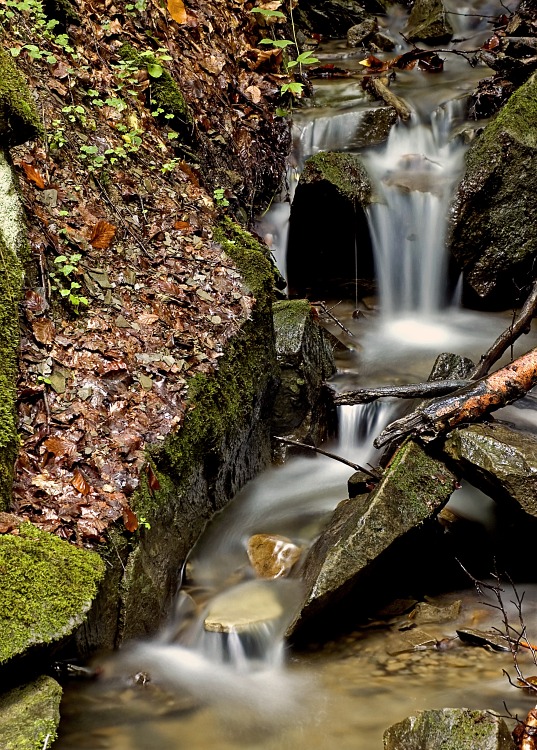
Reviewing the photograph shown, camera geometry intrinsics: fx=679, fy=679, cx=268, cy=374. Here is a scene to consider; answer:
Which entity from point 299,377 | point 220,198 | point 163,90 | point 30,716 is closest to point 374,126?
point 163,90

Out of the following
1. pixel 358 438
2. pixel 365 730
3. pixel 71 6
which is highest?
pixel 71 6

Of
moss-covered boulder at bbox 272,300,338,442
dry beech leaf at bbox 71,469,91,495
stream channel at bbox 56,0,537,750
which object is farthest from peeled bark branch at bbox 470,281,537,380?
dry beech leaf at bbox 71,469,91,495

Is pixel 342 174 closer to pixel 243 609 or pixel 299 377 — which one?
pixel 299 377

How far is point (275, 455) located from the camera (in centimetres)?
561

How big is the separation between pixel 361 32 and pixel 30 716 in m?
11.6

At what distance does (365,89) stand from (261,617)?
7660 millimetres

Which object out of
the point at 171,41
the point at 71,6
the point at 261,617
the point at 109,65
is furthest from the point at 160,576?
the point at 171,41

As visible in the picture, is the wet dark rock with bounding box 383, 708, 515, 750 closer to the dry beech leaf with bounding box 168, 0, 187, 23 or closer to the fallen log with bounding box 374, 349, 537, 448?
the fallen log with bounding box 374, 349, 537, 448

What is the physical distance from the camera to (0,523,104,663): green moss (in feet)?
8.91

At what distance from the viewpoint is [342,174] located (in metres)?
7.56

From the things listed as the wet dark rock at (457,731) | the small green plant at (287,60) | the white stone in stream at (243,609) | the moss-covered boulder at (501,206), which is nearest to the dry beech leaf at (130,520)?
the white stone in stream at (243,609)

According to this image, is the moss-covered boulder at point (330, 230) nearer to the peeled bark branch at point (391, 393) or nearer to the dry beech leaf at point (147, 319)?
the peeled bark branch at point (391, 393)

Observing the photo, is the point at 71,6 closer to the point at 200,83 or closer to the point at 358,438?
the point at 200,83

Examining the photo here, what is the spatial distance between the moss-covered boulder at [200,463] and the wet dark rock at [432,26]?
7.35m
